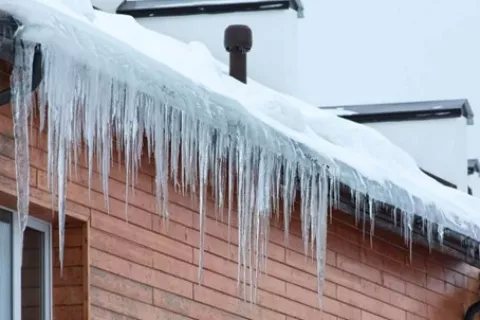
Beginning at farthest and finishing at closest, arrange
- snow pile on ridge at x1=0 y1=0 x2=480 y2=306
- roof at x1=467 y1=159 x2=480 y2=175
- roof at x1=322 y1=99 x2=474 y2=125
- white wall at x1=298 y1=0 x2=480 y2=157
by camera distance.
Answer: white wall at x1=298 y1=0 x2=480 y2=157 < roof at x1=467 y1=159 x2=480 y2=175 < roof at x1=322 y1=99 x2=474 y2=125 < snow pile on ridge at x1=0 y1=0 x2=480 y2=306

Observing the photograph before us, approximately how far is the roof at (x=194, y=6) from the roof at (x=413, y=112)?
1.27m

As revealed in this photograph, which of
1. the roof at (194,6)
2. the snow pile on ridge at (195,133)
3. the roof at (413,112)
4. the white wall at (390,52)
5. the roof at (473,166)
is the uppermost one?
the white wall at (390,52)

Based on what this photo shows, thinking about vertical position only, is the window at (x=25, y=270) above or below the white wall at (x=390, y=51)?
below

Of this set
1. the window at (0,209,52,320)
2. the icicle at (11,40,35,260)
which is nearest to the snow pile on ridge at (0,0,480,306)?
the icicle at (11,40,35,260)

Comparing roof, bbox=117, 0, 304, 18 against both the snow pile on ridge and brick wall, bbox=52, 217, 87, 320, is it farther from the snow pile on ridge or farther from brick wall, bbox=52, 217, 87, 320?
brick wall, bbox=52, 217, 87, 320

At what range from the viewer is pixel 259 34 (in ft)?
41.1

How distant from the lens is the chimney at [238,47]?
35.3 feet

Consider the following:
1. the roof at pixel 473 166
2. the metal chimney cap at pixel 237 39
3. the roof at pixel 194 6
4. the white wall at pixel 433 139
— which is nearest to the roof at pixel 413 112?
the white wall at pixel 433 139

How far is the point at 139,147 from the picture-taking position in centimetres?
814

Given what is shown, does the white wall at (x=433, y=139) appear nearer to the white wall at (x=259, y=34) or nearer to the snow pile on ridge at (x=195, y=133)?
the white wall at (x=259, y=34)

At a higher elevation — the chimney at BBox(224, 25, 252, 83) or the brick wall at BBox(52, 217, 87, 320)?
the chimney at BBox(224, 25, 252, 83)

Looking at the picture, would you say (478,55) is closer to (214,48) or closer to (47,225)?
(214,48)

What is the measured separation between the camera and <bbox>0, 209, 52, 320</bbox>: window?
7.66 meters

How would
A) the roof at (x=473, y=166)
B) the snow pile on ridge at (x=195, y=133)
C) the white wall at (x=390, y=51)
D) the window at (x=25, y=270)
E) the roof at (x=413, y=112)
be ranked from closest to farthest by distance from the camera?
the snow pile on ridge at (x=195, y=133), the window at (x=25, y=270), the roof at (x=413, y=112), the roof at (x=473, y=166), the white wall at (x=390, y=51)
